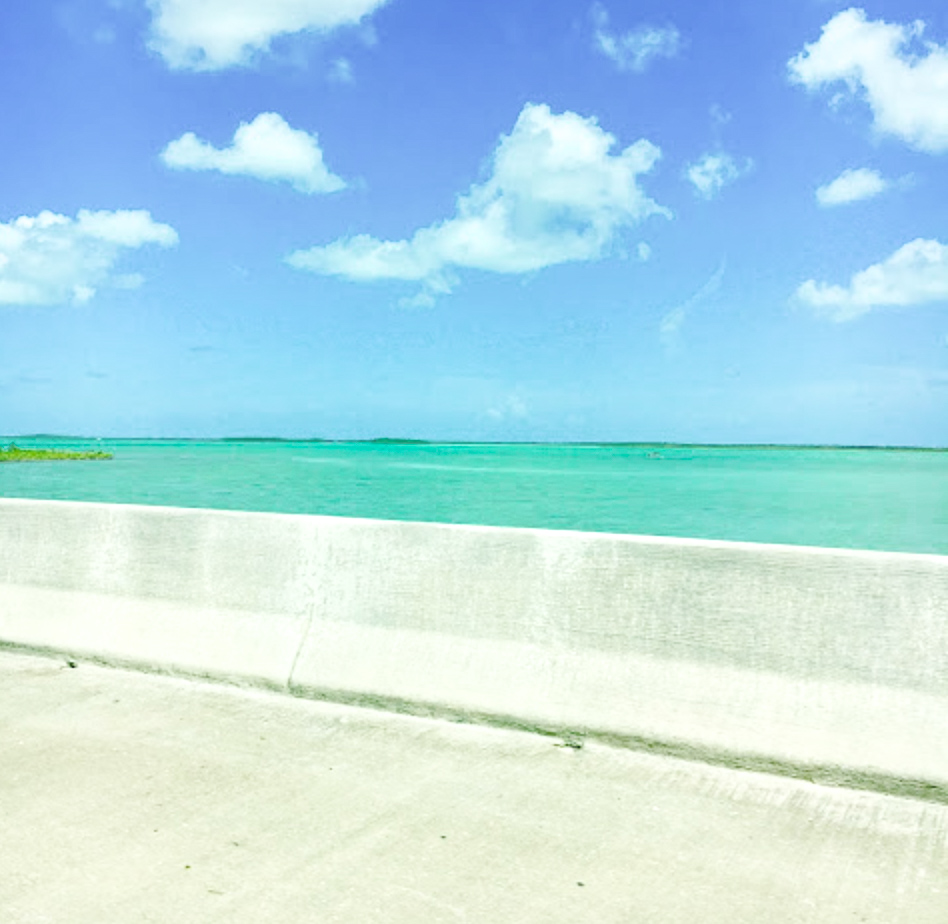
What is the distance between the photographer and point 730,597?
4.85 meters

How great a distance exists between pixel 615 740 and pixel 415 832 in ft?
4.10

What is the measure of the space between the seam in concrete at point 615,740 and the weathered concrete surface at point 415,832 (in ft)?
0.15

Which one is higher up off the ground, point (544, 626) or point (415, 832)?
point (544, 626)

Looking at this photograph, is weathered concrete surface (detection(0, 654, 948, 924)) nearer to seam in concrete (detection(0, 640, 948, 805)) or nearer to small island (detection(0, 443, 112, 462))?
seam in concrete (detection(0, 640, 948, 805))

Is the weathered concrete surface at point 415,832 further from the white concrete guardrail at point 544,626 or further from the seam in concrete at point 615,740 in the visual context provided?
the white concrete guardrail at point 544,626

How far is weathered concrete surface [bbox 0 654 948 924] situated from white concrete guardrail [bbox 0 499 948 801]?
0.55ft

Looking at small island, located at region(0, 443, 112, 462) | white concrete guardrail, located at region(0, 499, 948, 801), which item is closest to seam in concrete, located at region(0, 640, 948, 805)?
white concrete guardrail, located at region(0, 499, 948, 801)

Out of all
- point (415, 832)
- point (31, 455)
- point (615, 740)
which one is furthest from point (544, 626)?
point (31, 455)

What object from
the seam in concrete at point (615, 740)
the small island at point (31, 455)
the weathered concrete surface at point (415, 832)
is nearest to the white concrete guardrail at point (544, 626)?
the seam in concrete at point (615, 740)

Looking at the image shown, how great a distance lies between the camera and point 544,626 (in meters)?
5.22

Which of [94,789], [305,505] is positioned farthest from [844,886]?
[305,505]

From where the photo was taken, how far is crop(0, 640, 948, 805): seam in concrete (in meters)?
4.35

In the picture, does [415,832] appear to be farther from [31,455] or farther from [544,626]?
[31,455]

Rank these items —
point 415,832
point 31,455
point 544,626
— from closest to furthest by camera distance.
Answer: point 415,832, point 544,626, point 31,455
